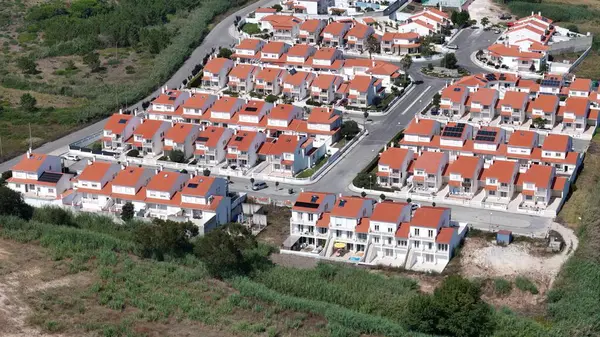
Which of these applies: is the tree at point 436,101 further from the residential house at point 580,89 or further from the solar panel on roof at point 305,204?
the solar panel on roof at point 305,204

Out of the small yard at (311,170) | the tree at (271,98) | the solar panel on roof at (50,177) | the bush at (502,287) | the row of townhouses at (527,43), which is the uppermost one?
the row of townhouses at (527,43)

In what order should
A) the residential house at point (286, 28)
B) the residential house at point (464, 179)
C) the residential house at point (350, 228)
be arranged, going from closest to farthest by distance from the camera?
the residential house at point (350, 228) < the residential house at point (464, 179) < the residential house at point (286, 28)

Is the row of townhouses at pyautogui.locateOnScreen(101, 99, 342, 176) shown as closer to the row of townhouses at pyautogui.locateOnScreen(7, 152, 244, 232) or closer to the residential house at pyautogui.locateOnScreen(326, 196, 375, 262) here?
the row of townhouses at pyautogui.locateOnScreen(7, 152, 244, 232)

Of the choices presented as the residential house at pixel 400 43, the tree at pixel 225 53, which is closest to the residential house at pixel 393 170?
the residential house at pixel 400 43

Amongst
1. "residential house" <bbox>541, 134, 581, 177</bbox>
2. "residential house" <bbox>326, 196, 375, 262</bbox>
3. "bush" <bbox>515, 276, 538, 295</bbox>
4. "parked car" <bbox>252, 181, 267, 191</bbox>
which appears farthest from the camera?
"residential house" <bbox>541, 134, 581, 177</bbox>

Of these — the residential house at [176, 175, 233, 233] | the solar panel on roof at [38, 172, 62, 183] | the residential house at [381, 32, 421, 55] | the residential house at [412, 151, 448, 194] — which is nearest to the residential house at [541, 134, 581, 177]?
the residential house at [412, 151, 448, 194]

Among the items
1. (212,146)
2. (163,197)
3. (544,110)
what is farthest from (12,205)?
(544,110)
